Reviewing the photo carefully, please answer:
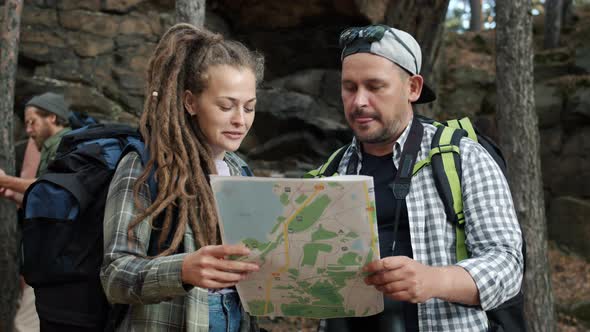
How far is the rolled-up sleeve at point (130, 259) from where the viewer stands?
6.79 feet

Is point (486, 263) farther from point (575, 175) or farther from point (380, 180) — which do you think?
point (575, 175)

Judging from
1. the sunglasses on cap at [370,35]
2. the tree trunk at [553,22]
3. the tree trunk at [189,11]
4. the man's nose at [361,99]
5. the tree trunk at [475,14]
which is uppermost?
the tree trunk at [475,14]

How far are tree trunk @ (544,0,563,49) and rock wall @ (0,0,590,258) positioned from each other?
1.16ft

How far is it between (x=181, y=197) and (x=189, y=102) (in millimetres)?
457

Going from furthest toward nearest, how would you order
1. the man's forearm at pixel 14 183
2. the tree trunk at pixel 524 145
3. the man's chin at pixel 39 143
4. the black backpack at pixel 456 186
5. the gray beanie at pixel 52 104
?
the tree trunk at pixel 524 145, the man's chin at pixel 39 143, the gray beanie at pixel 52 104, the man's forearm at pixel 14 183, the black backpack at pixel 456 186

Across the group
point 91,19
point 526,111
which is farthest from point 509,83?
point 91,19

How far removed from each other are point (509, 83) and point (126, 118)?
5.59m

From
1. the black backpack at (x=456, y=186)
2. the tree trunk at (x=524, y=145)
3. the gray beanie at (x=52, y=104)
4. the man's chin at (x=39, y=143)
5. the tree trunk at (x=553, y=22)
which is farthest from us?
the tree trunk at (x=553, y=22)

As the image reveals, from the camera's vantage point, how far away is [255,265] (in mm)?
1934

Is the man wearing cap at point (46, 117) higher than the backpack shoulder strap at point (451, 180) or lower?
higher

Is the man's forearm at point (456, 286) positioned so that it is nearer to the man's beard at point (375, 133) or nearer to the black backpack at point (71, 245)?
the man's beard at point (375, 133)

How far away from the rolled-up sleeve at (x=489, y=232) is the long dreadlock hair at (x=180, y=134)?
97cm

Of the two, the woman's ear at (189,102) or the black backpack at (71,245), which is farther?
the woman's ear at (189,102)

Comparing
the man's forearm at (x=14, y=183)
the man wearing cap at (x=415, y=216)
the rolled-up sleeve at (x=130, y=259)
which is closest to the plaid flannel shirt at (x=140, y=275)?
the rolled-up sleeve at (x=130, y=259)
